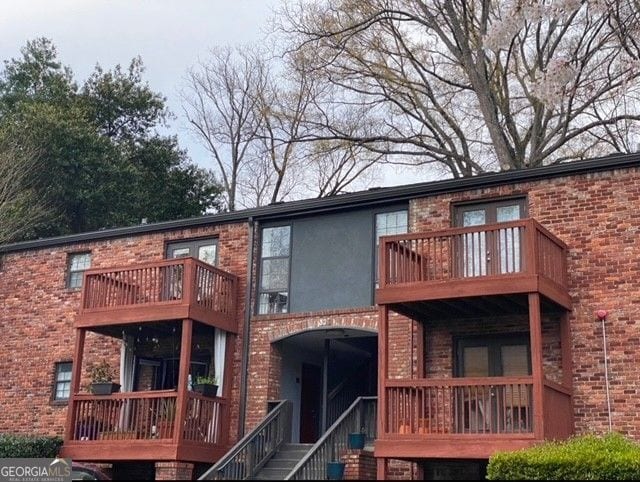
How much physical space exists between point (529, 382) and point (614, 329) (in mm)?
2275

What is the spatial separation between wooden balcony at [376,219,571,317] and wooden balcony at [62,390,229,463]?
14.9 feet

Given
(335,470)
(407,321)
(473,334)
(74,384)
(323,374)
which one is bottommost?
(335,470)

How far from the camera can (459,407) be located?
14.5 m

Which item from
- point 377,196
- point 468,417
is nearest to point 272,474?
point 468,417

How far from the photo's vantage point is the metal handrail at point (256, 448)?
620 inches

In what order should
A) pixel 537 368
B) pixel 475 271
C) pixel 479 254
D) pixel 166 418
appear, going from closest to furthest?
pixel 537 368 → pixel 479 254 → pixel 475 271 → pixel 166 418

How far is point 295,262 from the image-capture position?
61.4ft

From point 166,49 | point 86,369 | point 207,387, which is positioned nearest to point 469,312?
point 207,387

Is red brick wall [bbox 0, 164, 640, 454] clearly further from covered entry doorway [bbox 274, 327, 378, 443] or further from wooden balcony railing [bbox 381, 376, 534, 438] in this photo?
wooden balcony railing [bbox 381, 376, 534, 438]

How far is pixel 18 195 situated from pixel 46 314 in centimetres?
1003

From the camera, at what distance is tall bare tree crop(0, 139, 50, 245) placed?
28.8 meters

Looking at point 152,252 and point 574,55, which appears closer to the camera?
point 152,252

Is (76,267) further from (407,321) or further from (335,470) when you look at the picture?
(335,470)

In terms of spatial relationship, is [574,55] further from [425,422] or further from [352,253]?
[425,422]
